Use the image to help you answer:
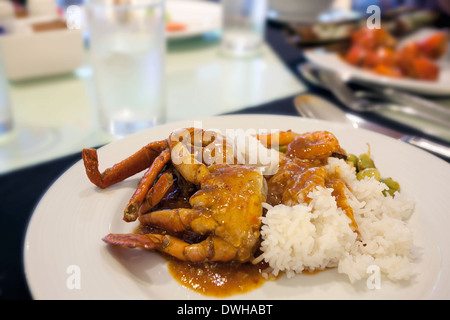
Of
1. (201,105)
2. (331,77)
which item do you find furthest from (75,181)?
(331,77)

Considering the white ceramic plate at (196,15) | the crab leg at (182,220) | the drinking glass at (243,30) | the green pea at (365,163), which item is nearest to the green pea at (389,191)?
the green pea at (365,163)

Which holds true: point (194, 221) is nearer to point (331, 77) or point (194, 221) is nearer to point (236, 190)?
point (236, 190)

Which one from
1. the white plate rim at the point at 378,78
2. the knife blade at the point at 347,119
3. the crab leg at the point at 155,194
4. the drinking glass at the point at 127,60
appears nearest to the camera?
the crab leg at the point at 155,194

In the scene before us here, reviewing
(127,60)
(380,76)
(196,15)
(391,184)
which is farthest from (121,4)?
(196,15)

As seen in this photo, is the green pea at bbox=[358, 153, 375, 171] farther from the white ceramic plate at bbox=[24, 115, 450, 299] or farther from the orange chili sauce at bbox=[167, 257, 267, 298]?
the orange chili sauce at bbox=[167, 257, 267, 298]

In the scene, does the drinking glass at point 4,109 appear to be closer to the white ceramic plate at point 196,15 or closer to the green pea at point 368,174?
the white ceramic plate at point 196,15

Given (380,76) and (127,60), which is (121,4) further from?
(380,76)
